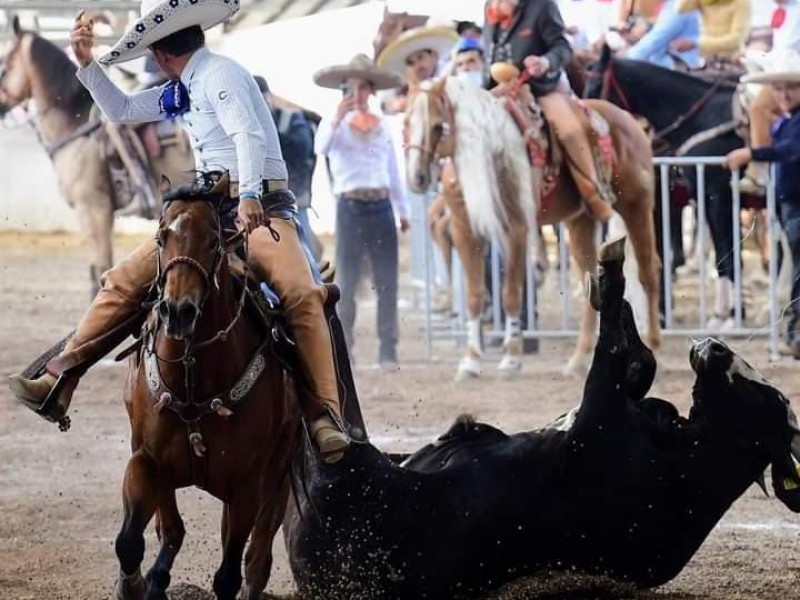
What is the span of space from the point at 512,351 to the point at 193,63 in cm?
713

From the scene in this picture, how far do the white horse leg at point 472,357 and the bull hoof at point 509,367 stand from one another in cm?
16

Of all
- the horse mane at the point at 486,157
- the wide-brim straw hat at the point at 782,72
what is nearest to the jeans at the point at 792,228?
the wide-brim straw hat at the point at 782,72

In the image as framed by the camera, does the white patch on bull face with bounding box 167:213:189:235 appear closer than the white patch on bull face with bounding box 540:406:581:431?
Yes

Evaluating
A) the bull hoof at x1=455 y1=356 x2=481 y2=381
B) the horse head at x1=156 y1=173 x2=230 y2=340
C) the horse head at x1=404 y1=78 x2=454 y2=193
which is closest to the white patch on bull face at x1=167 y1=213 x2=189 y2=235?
the horse head at x1=156 y1=173 x2=230 y2=340

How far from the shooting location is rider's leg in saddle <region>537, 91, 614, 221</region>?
1246 centimetres

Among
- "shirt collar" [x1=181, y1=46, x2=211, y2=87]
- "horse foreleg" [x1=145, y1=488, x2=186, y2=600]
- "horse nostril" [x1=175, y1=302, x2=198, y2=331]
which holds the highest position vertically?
"shirt collar" [x1=181, y1=46, x2=211, y2=87]

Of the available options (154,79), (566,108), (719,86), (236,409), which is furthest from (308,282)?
(719,86)

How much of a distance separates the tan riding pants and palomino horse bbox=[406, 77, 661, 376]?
6.64 meters

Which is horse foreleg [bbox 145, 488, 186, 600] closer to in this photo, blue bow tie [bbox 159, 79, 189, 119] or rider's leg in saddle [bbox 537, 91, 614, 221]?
blue bow tie [bbox 159, 79, 189, 119]

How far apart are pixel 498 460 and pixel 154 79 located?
836 centimetres

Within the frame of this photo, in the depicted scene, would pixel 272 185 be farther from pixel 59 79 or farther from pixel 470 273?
pixel 59 79

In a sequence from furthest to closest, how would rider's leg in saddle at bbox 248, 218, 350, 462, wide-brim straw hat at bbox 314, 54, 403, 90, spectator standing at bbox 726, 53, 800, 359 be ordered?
wide-brim straw hat at bbox 314, 54, 403, 90 → spectator standing at bbox 726, 53, 800, 359 → rider's leg in saddle at bbox 248, 218, 350, 462

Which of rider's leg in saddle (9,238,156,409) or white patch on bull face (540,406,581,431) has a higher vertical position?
rider's leg in saddle (9,238,156,409)

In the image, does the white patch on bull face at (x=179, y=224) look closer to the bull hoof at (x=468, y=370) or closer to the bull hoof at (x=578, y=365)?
the bull hoof at (x=468, y=370)
